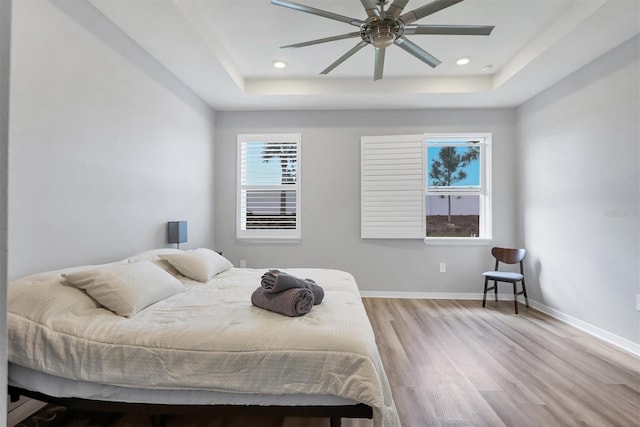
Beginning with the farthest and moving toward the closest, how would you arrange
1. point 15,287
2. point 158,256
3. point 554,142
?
point 554,142 → point 158,256 → point 15,287

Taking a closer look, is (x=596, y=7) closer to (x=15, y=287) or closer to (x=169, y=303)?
(x=169, y=303)

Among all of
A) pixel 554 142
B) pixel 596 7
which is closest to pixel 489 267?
pixel 554 142

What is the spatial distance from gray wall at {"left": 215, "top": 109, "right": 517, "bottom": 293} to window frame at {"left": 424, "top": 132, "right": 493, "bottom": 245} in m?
0.08

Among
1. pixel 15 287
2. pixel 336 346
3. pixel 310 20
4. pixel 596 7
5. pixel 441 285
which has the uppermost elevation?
pixel 310 20

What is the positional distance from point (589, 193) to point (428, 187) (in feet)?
5.89

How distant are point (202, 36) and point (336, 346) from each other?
2.74 metres

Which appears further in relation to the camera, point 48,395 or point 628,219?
point 628,219

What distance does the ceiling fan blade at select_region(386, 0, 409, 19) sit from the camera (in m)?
1.91

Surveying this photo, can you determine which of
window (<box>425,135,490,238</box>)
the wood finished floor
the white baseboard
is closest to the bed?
the wood finished floor

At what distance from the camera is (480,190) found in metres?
4.45

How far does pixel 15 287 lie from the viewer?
1.52m

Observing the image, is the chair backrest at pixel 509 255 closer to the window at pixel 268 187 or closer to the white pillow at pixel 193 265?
the window at pixel 268 187

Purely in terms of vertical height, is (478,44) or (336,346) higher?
(478,44)

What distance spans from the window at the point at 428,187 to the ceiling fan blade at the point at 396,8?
7.87 ft
